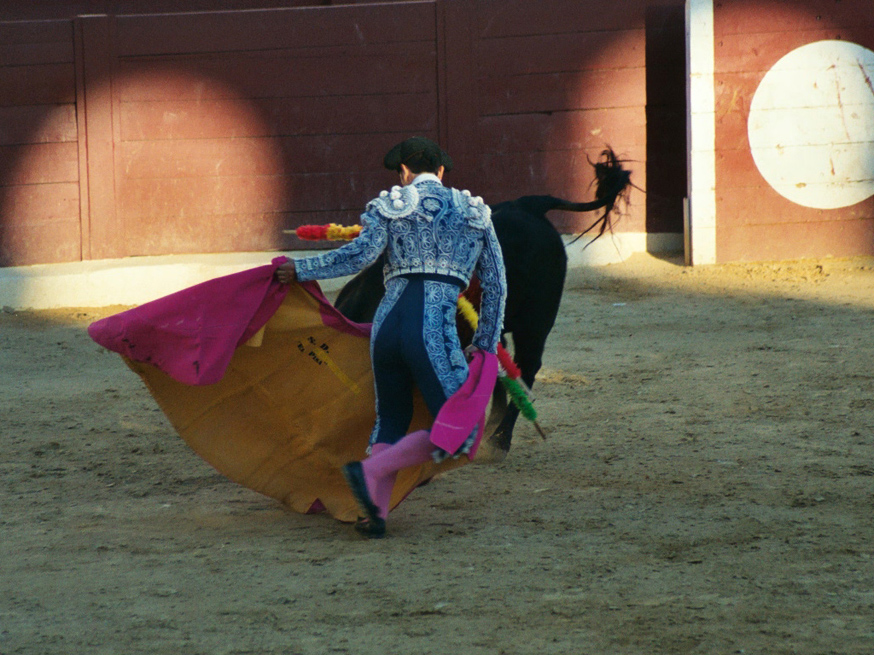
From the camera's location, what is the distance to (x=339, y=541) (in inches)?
103

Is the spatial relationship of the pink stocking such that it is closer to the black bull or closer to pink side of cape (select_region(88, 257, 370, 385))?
pink side of cape (select_region(88, 257, 370, 385))

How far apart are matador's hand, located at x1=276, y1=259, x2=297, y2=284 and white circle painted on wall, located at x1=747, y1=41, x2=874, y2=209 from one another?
460 centimetres

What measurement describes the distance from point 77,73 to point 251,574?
17.2ft

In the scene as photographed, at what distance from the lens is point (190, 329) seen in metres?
2.59

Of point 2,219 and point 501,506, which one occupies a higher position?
point 2,219

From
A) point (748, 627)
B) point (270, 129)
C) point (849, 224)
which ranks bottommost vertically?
point (748, 627)

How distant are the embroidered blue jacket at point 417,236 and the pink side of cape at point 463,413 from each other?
0.27 metres

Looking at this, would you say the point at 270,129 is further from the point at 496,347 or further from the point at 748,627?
the point at 748,627

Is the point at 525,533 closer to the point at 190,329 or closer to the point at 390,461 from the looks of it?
the point at 390,461

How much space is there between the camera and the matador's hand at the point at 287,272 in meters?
2.67

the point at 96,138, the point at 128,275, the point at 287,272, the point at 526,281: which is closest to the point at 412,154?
the point at 287,272

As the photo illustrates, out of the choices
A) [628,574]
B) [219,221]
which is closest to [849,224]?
[219,221]

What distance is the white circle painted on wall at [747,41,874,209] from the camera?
6.50m

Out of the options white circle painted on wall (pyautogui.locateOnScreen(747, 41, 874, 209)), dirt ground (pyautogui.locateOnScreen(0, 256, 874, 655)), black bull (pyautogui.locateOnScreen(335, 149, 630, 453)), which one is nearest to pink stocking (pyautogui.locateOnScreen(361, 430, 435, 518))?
dirt ground (pyautogui.locateOnScreen(0, 256, 874, 655))
